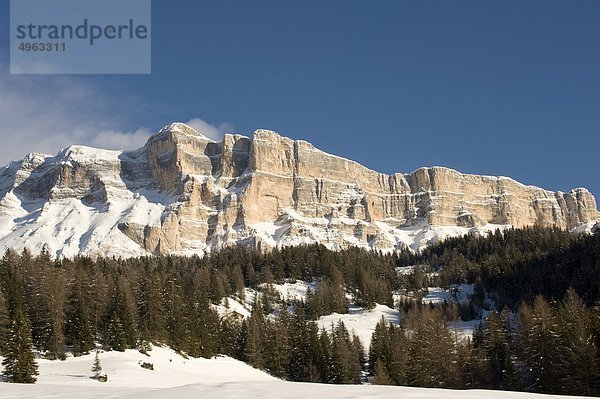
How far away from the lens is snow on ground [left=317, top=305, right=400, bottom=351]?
370 ft

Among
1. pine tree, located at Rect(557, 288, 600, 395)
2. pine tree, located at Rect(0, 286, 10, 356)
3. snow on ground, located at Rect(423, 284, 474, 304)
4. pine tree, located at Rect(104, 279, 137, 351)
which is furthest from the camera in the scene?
snow on ground, located at Rect(423, 284, 474, 304)

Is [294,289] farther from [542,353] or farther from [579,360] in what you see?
[579,360]

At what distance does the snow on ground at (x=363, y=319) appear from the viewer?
112812 millimetres

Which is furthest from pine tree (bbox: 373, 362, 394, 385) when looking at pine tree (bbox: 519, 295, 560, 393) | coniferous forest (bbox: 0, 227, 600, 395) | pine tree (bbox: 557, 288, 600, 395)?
pine tree (bbox: 557, 288, 600, 395)

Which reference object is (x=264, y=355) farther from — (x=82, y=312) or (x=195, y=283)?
(x=195, y=283)

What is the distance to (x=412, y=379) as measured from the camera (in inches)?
2525

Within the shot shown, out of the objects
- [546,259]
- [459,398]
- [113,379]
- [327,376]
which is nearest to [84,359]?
[113,379]

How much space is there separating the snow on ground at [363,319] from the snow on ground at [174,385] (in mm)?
37788

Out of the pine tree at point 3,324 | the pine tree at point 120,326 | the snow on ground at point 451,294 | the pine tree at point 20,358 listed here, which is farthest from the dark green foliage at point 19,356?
the snow on ground at point 451,294

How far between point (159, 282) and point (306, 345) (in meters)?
21.0

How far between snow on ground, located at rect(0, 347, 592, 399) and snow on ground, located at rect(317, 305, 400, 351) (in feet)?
124

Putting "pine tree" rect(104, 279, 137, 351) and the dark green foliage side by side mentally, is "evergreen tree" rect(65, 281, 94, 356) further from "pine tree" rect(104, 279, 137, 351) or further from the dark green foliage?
the dark green foliage

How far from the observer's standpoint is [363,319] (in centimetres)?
12375

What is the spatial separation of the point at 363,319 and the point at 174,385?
3263 inches
